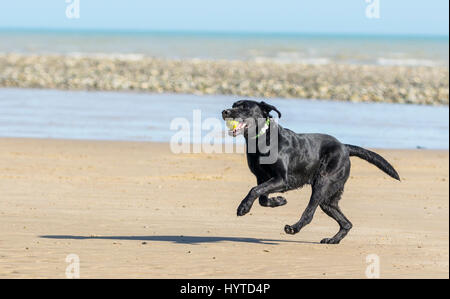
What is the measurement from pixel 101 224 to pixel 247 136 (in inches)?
82.8

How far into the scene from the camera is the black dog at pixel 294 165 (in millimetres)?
9133

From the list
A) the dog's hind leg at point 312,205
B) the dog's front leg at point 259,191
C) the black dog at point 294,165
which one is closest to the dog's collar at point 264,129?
the black dog at point 294,165

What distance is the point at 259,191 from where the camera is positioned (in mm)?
9039

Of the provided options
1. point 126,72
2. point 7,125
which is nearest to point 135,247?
point 7,125

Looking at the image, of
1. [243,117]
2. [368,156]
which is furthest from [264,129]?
[368,156]

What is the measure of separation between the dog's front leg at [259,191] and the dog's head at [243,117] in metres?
0.58

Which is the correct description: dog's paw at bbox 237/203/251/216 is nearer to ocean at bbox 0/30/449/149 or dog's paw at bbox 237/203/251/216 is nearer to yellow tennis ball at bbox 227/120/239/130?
yellow tennis ball at bbox 227/120/239/130

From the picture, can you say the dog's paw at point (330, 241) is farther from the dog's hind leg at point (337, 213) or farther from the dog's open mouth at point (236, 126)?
the dog's open mouth at point (236, 126)

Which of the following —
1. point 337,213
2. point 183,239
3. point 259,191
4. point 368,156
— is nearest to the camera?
point 259,191

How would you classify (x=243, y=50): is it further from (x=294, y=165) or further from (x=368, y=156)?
(x=294, y=165)

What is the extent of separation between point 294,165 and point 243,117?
75 centimetres

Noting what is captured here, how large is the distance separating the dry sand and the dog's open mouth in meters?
1.13

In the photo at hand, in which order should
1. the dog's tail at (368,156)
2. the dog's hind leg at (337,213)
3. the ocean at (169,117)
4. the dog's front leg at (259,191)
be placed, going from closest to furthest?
1. the dog's front leg at (259,191)
2. the dog's hind leg at (337,213)
3. the dog's tail at (368,156)
4. the ocean at (169,117)

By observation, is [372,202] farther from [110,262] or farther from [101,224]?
[110,262]
